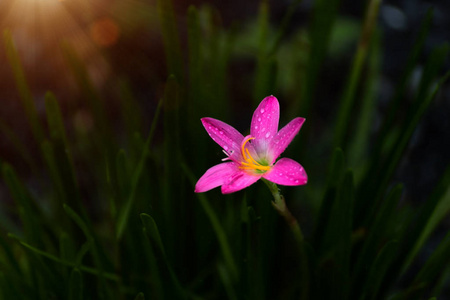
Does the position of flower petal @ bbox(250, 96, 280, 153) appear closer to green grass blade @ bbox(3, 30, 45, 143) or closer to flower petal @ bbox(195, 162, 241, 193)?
flower petal @ bbox(195, 162, 241, 193)

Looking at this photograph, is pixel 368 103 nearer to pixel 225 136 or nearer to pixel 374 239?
pixel 374 239

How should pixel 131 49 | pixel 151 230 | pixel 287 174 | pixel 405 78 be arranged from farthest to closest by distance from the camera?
pixel 131 49 < pixel 405 78 < pixel 151 230 < pixel 287 174

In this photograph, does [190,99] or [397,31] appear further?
[397,31]

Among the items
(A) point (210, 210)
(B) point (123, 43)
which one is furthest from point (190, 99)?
(B) point (123, 43)

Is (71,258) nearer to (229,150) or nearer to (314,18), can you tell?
(229,150)

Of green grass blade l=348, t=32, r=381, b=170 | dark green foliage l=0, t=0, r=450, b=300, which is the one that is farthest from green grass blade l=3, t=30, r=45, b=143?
green grass blade l=348, t=32, r=381, b=170

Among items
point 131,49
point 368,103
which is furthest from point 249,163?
point 131,49
